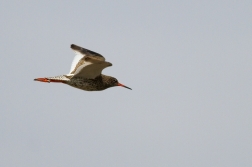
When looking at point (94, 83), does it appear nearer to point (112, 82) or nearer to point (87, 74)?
point (87, 74)

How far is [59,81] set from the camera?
25.2 metres

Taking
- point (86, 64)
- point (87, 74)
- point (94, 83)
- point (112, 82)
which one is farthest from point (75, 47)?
point (112, 82)

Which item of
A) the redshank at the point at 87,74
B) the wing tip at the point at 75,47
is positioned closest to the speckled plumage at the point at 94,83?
the redshank at the point at 87,74

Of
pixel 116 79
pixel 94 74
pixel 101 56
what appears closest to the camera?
pixel 101 56

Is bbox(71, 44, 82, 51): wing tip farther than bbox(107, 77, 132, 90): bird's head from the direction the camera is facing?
No

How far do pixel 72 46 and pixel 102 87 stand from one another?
256 centimetres

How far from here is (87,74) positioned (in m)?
24.7

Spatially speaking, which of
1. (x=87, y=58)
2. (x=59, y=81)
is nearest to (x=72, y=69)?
(x=59, y=81)

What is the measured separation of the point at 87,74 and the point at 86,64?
103 centimetres

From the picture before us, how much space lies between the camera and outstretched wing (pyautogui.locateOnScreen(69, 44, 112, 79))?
23188 millimetres

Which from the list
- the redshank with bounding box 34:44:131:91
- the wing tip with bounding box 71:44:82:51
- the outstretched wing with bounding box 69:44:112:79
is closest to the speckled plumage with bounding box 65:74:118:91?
the redshank with bounding box 34:44:131:91

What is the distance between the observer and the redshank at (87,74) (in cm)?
2339

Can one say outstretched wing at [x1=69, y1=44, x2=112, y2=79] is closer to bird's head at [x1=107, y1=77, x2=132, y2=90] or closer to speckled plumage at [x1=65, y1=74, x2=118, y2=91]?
speckled plumage at [x1=65, y1=74, x2=118, y2=91]

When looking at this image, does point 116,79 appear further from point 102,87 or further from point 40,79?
point 40,79
